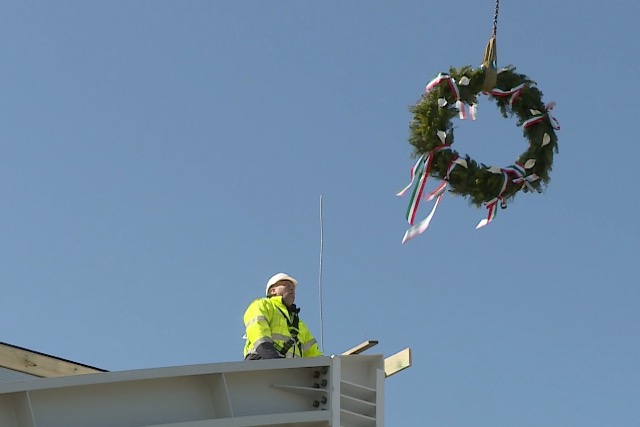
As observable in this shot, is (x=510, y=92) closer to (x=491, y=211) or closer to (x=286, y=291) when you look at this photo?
(x=491, y=211)

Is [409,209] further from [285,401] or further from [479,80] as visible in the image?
[285,401]

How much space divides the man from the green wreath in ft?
6.81

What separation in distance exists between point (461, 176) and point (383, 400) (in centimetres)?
298

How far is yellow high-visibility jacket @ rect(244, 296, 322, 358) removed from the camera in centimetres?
1031

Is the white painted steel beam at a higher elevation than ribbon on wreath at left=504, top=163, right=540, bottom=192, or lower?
lower

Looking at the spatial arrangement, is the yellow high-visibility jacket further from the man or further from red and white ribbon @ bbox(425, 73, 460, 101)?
red and white ribbon @ bbox(425, 73, 460, 101)

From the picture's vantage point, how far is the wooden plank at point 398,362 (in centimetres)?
1048

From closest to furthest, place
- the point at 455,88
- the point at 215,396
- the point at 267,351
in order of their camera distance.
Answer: the point at 215,396 → the point at 267,351 → the point at 455,88

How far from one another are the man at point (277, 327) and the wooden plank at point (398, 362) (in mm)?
754

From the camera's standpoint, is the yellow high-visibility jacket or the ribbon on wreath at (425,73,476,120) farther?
→ the ribbon on wreath at (425,73,476,120)

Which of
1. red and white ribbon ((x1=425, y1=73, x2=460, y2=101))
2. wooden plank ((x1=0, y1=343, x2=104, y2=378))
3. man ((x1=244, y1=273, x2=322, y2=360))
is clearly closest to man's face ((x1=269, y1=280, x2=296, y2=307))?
man ((x1=244, y1=273, x2=322, y2=360))

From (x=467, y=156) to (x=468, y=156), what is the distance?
0.01 m

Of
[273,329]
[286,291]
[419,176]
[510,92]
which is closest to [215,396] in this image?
[273,329]

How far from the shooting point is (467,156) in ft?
39.9
